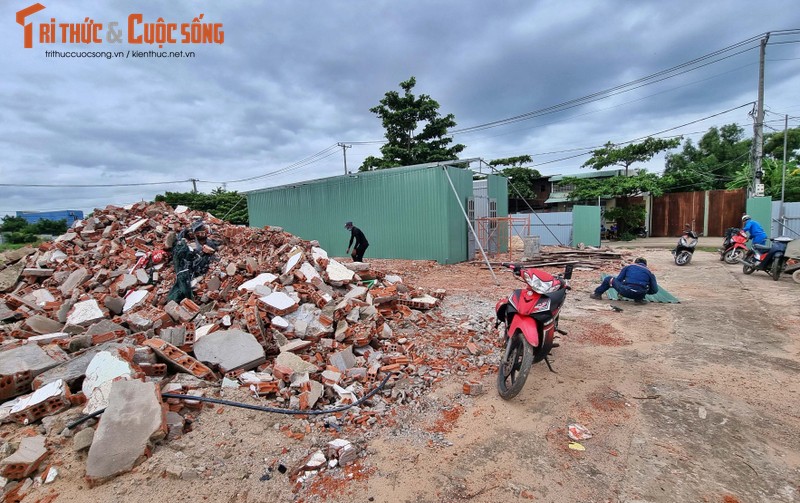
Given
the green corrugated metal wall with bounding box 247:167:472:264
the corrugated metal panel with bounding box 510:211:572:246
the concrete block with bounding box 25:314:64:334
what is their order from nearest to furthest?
the concrete block with bounding box 25:314:64:334 → the green corrugated metal wall with bounding box 247:167:472:264 → the corrugated metal panel with bounding box 510:211:572:246

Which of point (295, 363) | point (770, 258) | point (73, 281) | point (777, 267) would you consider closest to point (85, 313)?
point (73, 281)

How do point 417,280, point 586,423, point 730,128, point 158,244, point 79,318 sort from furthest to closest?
point 730,128 → point 417,280 → point 158,244 → point 79,318 → point 586,423

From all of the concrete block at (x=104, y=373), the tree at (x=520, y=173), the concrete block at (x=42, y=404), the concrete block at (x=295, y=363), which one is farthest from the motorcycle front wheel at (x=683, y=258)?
the tree at (x=520, y=173)

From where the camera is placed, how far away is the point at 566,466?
2471 mm

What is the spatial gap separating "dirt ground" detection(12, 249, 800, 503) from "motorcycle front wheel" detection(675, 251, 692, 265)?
290 inches

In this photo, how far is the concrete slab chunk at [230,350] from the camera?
376cm

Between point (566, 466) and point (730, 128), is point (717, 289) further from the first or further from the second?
point (730, 128)

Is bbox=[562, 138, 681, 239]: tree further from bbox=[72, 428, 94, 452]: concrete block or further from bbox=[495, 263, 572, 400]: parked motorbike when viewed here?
bbox=[72, 428, 94, 452]: concrete block

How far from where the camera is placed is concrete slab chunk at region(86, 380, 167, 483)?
7.75ft

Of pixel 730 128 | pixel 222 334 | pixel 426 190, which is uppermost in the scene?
pixel 730 128

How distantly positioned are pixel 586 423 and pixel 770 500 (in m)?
1.05

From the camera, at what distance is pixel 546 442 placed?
2.74m

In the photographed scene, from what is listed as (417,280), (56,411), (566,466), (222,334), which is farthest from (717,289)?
(56,411)

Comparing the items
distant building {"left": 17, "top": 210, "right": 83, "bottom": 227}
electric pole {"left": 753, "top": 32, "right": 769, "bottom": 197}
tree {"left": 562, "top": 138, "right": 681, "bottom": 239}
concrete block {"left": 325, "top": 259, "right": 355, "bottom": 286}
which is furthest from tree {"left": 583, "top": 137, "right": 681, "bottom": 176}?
distant building {"left": 17, "top": 210, "right": 83, "bottom": 227}
